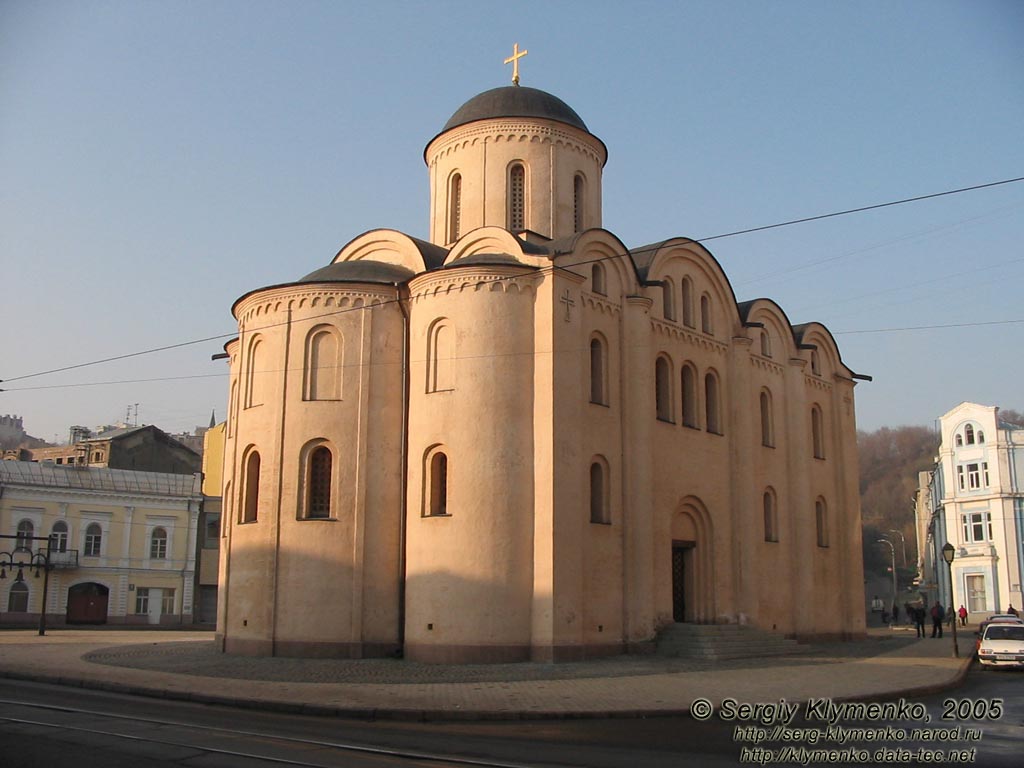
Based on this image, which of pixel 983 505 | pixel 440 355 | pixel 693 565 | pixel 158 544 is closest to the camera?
pixel 440 355

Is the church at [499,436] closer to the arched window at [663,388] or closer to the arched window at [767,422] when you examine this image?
the arched window at [663,388]

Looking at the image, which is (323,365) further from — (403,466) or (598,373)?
(598,373)

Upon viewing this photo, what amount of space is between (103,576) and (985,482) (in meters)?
47.9

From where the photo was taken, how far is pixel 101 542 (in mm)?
48094

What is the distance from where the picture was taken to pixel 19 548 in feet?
143

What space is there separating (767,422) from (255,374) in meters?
16.6

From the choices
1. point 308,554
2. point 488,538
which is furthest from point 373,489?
point 488,538

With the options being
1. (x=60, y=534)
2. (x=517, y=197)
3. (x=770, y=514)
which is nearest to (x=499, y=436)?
(x=517, y=197)

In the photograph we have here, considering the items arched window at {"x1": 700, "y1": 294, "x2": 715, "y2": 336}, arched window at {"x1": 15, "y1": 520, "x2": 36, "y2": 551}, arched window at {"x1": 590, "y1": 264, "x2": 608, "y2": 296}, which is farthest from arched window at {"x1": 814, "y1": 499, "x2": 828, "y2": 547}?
arched window at {"x1": 15, "y1": 520, "x2": 36, "y2": 551}

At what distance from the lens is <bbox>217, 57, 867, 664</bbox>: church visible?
22766 mm

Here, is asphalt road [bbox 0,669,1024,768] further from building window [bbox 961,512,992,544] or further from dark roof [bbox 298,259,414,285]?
building window [bbox 961,512,992,544]

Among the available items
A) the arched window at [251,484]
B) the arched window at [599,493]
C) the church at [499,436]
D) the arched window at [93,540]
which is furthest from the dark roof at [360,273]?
the arched window at [93,540]

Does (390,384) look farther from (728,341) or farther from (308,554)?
(728,341)

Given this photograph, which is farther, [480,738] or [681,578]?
[681,578]
